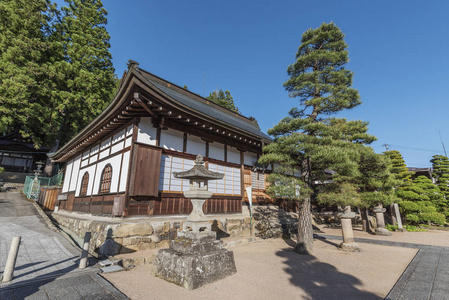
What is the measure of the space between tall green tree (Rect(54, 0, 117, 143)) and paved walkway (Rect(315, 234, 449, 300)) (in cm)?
2149

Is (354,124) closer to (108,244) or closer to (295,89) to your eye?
(295,89)

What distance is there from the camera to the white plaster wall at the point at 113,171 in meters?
7.81

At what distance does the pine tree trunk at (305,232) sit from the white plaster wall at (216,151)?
14.2 feet

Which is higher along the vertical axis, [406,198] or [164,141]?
[164,141]

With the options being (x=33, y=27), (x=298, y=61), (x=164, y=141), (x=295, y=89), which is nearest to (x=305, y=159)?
(x=295, y=89)

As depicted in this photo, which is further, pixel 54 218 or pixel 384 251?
pixel 54 218

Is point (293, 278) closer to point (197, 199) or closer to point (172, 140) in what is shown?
point (197, 199)

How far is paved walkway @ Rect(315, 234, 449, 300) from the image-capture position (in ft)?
12.0

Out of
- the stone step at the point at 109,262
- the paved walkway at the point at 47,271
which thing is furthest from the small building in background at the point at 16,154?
the stone step at the point at 109,262

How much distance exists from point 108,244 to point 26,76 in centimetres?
1624

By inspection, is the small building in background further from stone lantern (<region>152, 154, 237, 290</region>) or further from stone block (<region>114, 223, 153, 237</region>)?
stone lantern (<region>152, 154, 237, 290</region>)

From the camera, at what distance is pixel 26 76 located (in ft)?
46.7

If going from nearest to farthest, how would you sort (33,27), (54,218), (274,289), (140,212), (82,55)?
(274,289), (140,212), (54,218), (33,27), (82,55)

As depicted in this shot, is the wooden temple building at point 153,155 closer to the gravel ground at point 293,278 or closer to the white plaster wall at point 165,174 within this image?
the white plaster wall at point 165,174
